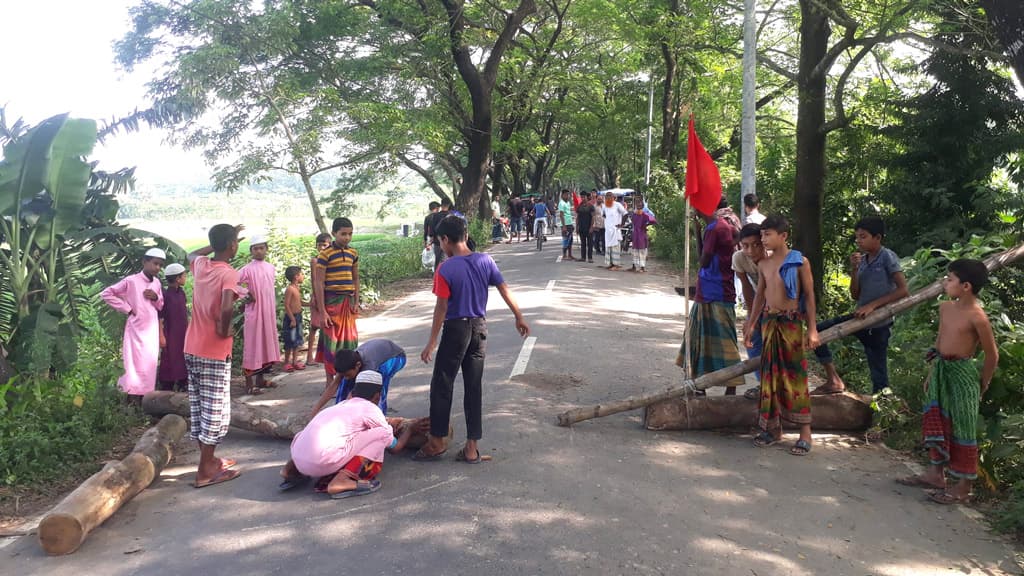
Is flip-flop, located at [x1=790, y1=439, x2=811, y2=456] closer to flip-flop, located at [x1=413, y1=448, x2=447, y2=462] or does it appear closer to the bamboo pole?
the bamboo pole

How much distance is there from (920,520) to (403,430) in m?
3.67

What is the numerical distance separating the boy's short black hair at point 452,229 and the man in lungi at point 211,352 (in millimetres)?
1592

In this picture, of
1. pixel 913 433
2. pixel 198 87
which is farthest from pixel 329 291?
pixel 198 87

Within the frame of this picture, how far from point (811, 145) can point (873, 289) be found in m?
6.52

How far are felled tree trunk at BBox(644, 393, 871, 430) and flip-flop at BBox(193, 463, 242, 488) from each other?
11.1 ft

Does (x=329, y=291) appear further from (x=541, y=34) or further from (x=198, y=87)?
(x=541, y=34)

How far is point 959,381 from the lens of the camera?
4914 mm

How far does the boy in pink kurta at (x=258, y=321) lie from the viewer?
8258 mm

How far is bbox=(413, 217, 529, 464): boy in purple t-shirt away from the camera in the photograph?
5543 mm

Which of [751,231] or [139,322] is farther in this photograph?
[139,322]

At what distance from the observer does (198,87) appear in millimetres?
17281

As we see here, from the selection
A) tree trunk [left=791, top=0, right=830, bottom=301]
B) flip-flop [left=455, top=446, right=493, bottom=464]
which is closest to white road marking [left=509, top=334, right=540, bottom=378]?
flip-flop [left=455, top=446, right=493, bottom=464]

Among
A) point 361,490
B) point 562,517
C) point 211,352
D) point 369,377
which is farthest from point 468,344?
point 211,352

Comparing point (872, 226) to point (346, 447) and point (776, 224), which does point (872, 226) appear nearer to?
point (776, 224)
